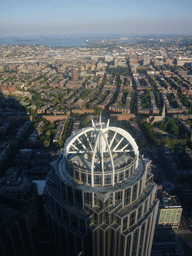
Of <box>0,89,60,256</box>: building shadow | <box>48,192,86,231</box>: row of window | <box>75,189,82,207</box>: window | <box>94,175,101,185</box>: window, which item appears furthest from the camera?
<box>0,89,60,256</box>: building shadow

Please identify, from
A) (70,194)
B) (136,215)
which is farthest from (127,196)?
(70,194)

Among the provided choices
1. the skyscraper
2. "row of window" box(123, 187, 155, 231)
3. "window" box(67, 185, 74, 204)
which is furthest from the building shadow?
"row of window" box(123, 187, 155, 231)

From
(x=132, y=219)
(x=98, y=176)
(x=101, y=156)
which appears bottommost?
(x=132, y=219)

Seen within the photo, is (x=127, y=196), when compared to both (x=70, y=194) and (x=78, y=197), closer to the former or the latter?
(x=78, y=197)

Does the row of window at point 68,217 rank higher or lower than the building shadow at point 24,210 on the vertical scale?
higher

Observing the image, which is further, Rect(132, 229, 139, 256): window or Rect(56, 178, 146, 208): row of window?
Rect(132, 229, 139, 256): window

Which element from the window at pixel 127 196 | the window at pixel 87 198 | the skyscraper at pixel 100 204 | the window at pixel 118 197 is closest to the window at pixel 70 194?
the skyscraper at pixel 100 204

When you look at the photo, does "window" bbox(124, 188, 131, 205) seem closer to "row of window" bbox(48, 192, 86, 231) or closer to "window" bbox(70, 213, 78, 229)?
"row of window" bbox(48, 192, 86, 231)

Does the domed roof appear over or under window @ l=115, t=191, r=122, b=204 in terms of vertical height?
over

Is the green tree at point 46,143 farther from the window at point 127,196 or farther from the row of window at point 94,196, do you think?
the window at point 127,196
